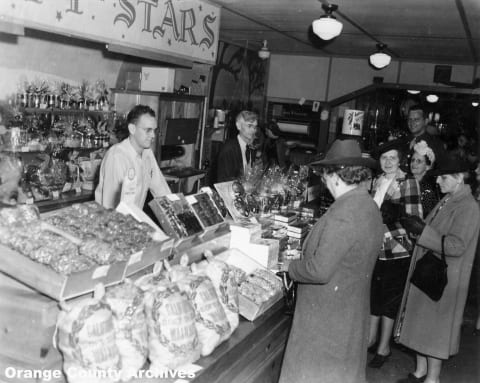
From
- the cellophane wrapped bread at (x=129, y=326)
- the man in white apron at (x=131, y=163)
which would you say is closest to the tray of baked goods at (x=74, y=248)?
the cellophane wrapped bread at (x=129, y=326)

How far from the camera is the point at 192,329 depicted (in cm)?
202

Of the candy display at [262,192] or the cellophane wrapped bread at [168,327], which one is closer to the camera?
the cellophane wrapped bread at [168,327]

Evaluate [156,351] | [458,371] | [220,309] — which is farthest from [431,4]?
[156,351]

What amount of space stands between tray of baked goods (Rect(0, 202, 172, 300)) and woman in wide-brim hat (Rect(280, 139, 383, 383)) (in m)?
0.75

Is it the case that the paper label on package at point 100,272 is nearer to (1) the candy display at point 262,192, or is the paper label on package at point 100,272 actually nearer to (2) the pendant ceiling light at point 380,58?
(1) the candy display at point 262,192

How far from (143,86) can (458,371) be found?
15.9 feet

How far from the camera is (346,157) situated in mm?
2582

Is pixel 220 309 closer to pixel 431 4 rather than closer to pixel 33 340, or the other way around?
pixel 33 340

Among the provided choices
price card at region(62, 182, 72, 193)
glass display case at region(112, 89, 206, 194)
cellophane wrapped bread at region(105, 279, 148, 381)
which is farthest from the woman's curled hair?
glass display case at region(112, 89, 206, 194)

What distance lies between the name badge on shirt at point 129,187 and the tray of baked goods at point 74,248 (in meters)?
1.00

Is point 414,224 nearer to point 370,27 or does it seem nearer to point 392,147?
point 392,147

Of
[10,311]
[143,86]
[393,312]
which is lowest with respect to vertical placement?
[393,312]

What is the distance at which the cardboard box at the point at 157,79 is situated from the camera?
20.9 ft

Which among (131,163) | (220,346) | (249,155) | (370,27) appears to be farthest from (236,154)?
(220,346)
